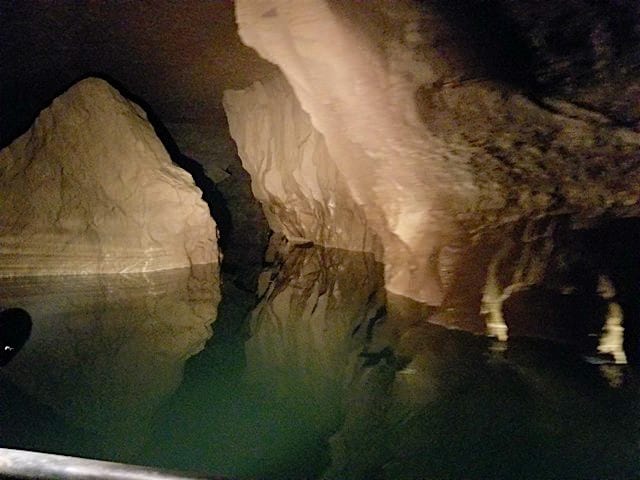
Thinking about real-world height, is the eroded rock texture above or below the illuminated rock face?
above

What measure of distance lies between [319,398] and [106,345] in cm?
164

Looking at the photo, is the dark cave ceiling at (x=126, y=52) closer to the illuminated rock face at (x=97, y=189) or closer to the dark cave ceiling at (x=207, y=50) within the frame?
the dark cave ceiling at (x=207, y=50)

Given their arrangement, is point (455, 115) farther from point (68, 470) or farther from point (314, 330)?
point (68, 470)

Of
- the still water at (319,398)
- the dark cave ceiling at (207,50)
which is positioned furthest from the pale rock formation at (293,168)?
the still water at (319,398)

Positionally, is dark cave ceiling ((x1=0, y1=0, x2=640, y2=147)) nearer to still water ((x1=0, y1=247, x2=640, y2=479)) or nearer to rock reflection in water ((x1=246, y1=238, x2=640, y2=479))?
rock reflection in water ((x1=246, y1=238, x2=640, y2=479))

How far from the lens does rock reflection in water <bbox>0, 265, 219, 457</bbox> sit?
2.45 m

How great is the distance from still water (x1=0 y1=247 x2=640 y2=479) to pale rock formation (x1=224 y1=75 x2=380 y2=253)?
205 cm

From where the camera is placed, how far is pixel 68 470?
138 centimetres

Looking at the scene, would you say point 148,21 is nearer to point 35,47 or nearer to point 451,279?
point 35,47

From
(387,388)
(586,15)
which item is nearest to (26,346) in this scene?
(387,388)

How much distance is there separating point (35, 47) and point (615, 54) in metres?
4.37

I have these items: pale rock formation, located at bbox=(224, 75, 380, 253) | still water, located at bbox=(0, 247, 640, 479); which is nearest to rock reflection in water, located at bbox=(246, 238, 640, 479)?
still water, located at bbox=(0, 247, 640, 479)

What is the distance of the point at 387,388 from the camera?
2539 mm

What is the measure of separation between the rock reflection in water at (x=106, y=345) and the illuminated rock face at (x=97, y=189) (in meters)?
0.28
